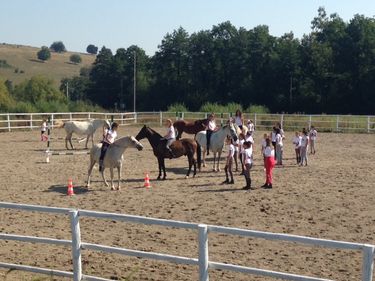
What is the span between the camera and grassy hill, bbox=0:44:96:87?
474ft

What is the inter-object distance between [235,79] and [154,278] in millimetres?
68822

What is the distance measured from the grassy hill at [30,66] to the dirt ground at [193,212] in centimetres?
12075

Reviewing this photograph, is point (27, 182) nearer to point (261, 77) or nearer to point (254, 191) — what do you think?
point (254, 191)

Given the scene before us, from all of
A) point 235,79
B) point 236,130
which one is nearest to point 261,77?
point 235,79

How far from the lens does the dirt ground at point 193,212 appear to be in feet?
28.6

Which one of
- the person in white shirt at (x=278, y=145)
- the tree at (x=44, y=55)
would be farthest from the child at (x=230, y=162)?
the tree at (x=44, y=55)

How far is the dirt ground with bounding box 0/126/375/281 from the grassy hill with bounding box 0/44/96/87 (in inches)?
4754

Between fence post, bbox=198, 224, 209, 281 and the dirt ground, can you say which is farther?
the dirt ground

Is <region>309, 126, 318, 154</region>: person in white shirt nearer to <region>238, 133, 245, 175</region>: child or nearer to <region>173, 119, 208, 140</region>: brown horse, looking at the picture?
<region>173, 119, 208, 140</region>: brown horse

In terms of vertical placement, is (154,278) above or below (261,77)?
below

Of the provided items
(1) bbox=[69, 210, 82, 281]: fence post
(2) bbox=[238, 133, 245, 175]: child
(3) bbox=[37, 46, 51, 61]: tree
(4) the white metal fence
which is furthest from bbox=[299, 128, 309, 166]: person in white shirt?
(3) bbox=[37, 46, 51, 61]: tree

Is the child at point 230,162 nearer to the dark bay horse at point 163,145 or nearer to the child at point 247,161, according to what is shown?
the child at point 247,161

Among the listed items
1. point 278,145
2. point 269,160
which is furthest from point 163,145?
point 278,145

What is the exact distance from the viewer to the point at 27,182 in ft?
55.1
